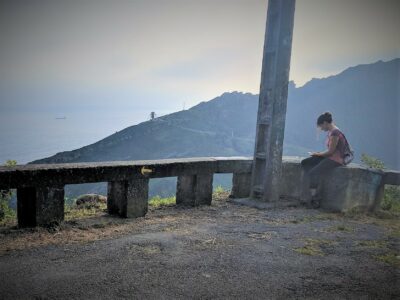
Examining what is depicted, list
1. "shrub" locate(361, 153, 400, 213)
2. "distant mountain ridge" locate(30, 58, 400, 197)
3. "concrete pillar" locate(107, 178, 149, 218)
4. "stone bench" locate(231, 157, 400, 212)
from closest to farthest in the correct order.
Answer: "concrete pillar" locate(107, 178, 149, 218) → "stone bench" locate(231, 157, 400, 212) → "shrub" locate(361, 153, 400, 213) → "distant mountain ridge" locate(30, 58, 400, 197)

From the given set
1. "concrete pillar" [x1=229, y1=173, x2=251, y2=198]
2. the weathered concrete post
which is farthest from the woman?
"concrete pillar" [x1=229, y1=173, x2=251, y2=198]

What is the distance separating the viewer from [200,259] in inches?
174

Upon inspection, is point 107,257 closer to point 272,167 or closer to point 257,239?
point 257,239

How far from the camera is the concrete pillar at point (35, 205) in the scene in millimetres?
5453

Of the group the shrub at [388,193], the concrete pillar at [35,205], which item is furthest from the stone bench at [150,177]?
the shrub at [388,193]

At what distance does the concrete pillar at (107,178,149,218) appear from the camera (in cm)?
634

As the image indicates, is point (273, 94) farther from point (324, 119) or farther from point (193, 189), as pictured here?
point (193, 189)

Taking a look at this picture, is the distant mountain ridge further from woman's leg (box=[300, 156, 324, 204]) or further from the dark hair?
Answer: the dark hair

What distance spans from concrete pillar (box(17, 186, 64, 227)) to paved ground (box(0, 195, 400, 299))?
10.0 inches

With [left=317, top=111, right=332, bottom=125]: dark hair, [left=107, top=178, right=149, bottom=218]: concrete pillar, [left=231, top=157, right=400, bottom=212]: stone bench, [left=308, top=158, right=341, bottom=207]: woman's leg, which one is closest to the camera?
[left=107, top=178, right=149, bottom=218]: concrete pillar

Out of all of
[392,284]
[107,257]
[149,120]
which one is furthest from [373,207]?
[149,120]

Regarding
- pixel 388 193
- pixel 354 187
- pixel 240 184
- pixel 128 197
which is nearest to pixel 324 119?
pixel 354 187

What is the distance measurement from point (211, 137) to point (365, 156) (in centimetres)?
12682

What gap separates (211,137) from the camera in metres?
138
